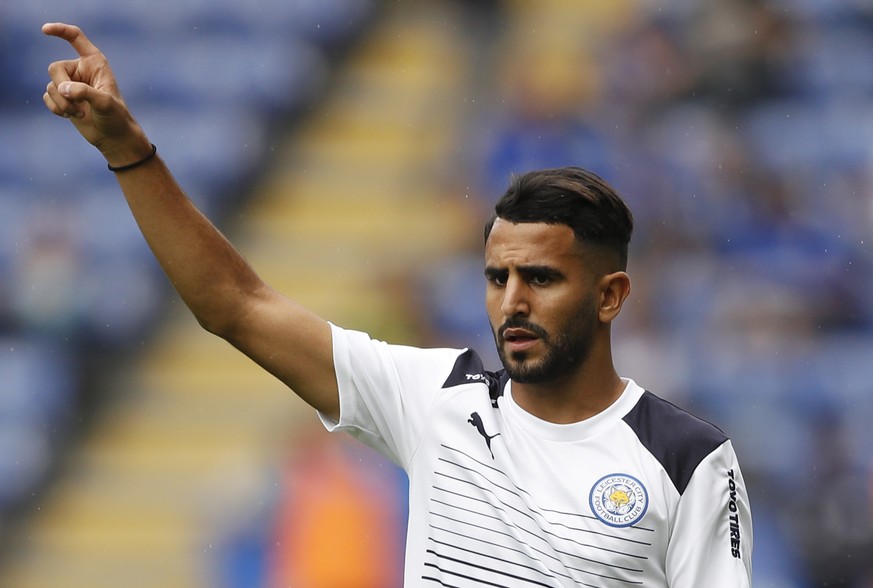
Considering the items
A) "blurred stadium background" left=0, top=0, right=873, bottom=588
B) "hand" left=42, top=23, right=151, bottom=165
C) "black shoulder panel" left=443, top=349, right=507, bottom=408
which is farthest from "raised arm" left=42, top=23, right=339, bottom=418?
"blurred stadium background" left=0, top=0, right=873, bottom=588

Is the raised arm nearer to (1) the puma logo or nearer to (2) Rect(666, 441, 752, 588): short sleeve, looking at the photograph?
(1) the puma logo

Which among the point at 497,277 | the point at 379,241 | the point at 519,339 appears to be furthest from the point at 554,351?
the point at 379,241

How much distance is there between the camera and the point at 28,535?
729cm

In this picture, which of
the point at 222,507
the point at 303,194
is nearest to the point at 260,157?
the point at 303,194

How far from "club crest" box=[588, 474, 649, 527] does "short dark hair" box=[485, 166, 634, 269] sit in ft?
1.68

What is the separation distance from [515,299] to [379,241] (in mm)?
5448

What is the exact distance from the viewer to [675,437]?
270 centimetres

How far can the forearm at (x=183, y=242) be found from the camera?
2.63m

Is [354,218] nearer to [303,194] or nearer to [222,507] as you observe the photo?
[303,194]

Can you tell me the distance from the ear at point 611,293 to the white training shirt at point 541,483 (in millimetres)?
166

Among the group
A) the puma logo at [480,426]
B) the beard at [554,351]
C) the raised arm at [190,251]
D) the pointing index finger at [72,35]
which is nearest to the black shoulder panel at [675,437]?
the beard at [554,351]

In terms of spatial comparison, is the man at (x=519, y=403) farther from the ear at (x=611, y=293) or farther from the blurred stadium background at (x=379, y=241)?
the blurred stadium background at (x=379, y=241)

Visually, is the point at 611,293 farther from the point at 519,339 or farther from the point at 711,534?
the point at 711,534

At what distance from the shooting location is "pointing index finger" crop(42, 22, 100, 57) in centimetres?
252
